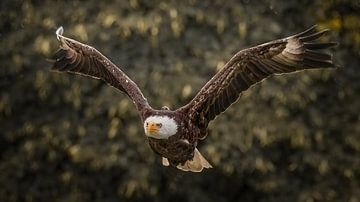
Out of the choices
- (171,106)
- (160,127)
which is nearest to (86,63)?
(160,127)

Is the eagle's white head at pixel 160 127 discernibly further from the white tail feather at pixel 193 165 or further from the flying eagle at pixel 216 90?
the white tail feather at pixel 193 165

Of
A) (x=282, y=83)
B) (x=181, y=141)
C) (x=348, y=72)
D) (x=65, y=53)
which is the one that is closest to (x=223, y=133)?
(x=282, y=83)

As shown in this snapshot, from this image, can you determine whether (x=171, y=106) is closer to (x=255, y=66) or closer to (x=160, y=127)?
(x=255, y=66)

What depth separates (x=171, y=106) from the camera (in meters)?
7.21

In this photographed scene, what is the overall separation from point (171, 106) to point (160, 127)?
2.47m

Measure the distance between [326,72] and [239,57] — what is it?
2.81 meters

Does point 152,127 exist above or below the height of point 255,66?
below

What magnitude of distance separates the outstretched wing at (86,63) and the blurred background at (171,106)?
1.72 meters

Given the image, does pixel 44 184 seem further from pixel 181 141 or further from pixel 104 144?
pixel 181 141

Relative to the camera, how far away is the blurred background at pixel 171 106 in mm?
7367

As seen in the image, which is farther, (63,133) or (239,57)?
(63,133)

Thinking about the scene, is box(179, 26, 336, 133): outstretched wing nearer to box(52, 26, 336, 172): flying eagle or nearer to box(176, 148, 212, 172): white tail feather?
box(52, 26, 336, 172): flying eagle

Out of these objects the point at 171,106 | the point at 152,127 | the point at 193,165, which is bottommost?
the point at 193,165

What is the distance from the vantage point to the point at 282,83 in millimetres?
7422
